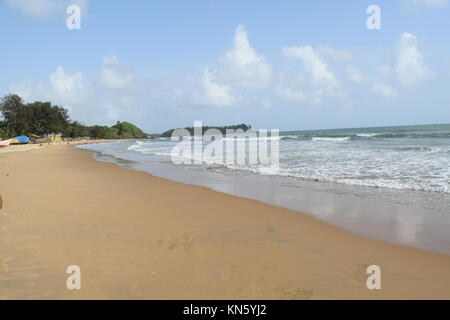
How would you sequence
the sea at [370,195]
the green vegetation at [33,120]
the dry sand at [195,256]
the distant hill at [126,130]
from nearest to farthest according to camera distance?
1. the dry sand at [195,256]
2. the sea at [370,195]
3. the green vegetation at [33,120]
4. the distant hill at [126,130]

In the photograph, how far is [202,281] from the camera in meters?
3.17

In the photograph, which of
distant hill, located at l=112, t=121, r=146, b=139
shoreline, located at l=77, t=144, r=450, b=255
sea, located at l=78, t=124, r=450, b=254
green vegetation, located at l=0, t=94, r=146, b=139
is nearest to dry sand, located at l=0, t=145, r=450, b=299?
shoreline, located at l=77, t=144, r=450, b=255

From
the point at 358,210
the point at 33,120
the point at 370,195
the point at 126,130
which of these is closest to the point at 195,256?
the point at 358,210

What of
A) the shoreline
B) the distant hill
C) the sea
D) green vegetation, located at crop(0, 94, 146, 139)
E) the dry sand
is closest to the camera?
the dry sand

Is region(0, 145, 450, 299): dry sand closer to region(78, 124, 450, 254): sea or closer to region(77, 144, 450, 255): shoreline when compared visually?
region(77, 144, 450, 255): shoreline

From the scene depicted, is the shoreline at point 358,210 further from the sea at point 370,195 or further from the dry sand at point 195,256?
the dry sand at point 195,256

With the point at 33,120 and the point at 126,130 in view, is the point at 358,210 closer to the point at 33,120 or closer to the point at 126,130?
the point at 33,120

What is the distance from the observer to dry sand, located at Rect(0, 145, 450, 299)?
3.03 meters

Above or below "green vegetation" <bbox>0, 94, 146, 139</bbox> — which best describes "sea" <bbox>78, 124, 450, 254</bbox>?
below

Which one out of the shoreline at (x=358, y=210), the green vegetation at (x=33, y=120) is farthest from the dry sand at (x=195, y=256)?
the green vegetation at (x=33, y=120)

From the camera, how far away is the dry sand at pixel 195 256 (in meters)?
3.03

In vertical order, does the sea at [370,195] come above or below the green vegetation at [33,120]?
below

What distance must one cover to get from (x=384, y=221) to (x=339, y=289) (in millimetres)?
2976

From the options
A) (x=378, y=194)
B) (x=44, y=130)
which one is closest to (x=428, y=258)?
(x=378, y=194)
